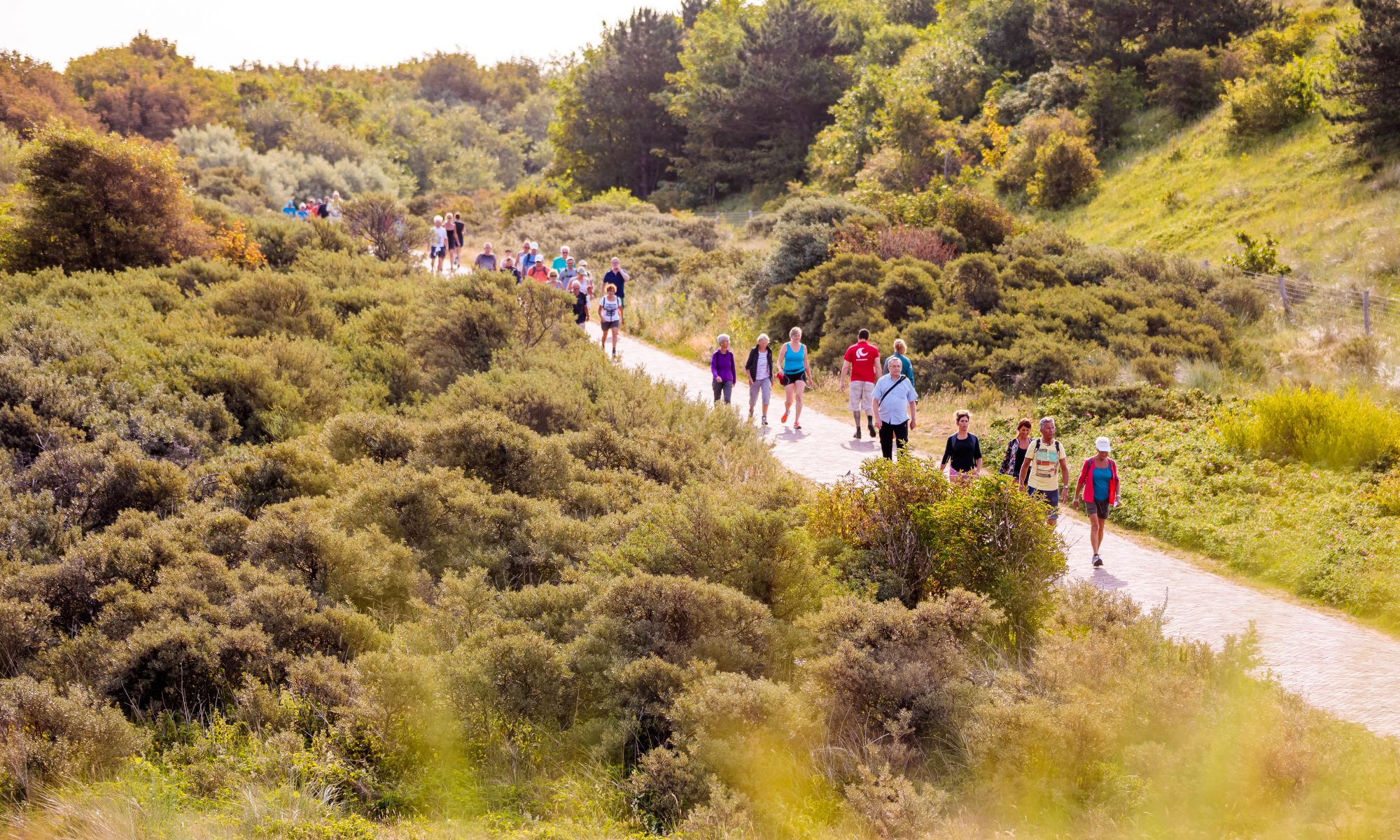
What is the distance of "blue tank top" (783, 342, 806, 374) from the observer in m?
14.5

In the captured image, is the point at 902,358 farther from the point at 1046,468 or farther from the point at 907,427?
the point at 1046,468

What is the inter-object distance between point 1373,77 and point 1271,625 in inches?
864

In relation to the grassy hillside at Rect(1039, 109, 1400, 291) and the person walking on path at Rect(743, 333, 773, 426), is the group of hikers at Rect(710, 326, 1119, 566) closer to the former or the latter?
the person walking on path at Rect(743, 333, 773, 426)

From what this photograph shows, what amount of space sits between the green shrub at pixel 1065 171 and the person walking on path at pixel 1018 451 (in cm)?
2421

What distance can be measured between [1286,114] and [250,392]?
93.0 ft

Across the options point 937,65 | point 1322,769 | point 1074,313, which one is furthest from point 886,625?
point 937,65

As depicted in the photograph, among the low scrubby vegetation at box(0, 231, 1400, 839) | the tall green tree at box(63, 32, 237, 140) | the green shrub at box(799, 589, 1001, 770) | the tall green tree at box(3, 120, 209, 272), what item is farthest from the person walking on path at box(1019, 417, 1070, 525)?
the tall green tree at box(63, 32, 237, 140)

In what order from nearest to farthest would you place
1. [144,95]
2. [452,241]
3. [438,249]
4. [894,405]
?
[894,405] → [438,249] → [452,241] → [144,95]

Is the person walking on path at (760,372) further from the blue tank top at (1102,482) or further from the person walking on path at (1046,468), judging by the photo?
the blue tank top at (1102,482)

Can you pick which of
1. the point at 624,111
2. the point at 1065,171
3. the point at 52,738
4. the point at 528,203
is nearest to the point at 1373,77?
the point at 1065,171

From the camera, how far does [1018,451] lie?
10328 mm

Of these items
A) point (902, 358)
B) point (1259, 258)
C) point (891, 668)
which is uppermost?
point (1259, 258)

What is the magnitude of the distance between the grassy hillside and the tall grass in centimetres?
986

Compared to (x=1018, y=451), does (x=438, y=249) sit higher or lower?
higher
